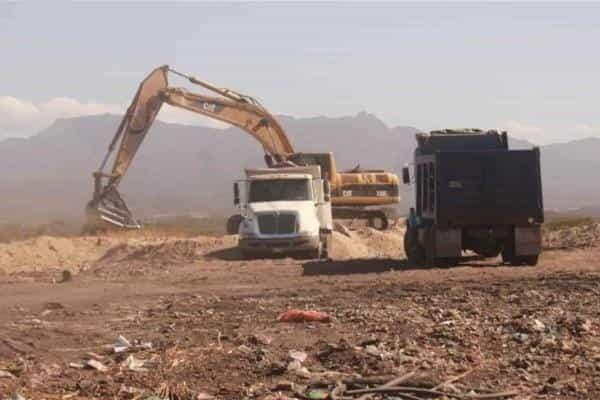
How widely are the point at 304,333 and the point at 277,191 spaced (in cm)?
1542

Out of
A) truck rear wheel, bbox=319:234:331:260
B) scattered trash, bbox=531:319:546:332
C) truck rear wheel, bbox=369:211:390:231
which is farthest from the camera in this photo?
truck rear wheel, bbox=369:211:390:231

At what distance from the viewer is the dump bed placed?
2244cm

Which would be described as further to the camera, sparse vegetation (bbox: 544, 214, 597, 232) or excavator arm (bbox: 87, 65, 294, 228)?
sparse vegetation (bbox: 544, 214, 597, 232)

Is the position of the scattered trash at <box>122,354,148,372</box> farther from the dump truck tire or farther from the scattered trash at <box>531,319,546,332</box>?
the dump truck tire

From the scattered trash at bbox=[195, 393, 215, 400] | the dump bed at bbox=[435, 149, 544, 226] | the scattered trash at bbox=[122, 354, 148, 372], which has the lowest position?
the scattered trash at bbox=[195, 393, 215, 400]

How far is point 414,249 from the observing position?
25250 millimetres

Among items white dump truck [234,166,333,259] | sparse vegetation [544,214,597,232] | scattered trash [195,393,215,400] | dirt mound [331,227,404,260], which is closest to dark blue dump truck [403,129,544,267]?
white dump truck [234,166,333,259]

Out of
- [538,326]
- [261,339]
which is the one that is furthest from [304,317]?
[538,326]

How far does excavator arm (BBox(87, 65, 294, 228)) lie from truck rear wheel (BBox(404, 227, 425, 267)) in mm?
11390

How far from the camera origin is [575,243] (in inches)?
1203

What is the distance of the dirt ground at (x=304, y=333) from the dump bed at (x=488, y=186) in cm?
121

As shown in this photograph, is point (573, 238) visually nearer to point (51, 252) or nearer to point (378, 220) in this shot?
point (378, 220)

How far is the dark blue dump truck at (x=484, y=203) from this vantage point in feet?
73.7

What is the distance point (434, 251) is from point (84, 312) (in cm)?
932
